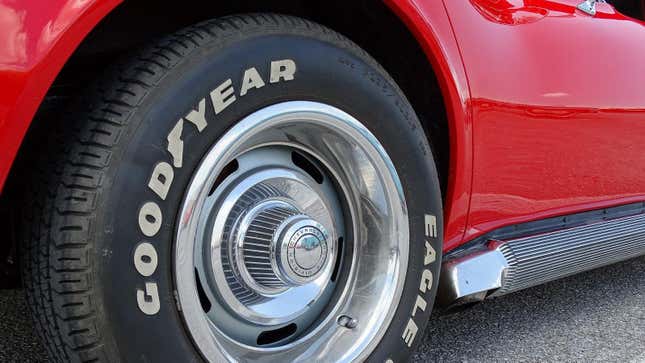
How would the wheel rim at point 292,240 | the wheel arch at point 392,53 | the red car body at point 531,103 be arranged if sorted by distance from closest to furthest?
the wheel rim at point 292,240 < the wheel arch at point 392,53 < the red car body at point 531,103

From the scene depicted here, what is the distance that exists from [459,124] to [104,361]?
1.02 meters

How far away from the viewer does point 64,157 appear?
1235 mm

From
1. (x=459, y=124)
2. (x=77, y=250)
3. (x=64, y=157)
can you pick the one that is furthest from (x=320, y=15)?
(x=77, y=250)

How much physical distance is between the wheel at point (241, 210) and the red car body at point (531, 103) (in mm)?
174

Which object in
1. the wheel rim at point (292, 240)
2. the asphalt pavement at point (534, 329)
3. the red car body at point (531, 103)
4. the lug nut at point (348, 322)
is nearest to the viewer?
the wheel rim at point (292, 240)

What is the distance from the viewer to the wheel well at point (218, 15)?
1.43m

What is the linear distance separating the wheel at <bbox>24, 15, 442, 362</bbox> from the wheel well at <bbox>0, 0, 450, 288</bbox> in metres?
0.16

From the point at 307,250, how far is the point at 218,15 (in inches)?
23.2

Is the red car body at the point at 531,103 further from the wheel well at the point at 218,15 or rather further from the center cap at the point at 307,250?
the center cap at the point at 307,250

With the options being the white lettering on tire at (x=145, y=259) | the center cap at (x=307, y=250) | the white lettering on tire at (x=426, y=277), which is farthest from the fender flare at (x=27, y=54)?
the white lettering on tire at (x=426, y=277)

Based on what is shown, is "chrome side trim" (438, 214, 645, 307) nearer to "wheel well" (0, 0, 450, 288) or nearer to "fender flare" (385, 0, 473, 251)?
"fender flare" (385, 0, 473, 251)

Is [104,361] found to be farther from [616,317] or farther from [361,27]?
[616,317]

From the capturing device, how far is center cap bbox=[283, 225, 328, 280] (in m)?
1.51

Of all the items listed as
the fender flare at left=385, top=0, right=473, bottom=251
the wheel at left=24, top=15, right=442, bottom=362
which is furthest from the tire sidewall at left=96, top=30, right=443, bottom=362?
the fender flare at left=385, top=0, right=473, bottom=251
